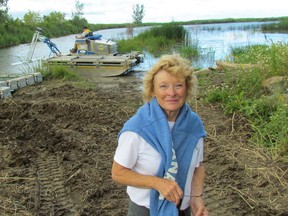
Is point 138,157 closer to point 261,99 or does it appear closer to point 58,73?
point 261,99

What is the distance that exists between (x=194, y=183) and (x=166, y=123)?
371 mm

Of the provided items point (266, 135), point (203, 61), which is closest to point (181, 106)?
point (266, 135)

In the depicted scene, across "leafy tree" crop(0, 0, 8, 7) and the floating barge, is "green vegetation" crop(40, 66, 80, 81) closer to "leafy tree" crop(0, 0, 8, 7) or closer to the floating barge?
the floating barge

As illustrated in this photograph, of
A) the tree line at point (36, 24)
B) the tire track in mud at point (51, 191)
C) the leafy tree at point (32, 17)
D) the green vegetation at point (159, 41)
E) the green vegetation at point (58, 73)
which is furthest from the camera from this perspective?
the leafy tree at point (32, 17)

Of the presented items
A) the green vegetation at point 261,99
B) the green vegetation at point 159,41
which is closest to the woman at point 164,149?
the green vegetation at point 261,99

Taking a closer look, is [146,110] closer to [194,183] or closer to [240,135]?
[194,183]

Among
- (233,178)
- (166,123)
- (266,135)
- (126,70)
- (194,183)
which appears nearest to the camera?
(166,123)

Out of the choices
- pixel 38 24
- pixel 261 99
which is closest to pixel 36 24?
pixel 38 24

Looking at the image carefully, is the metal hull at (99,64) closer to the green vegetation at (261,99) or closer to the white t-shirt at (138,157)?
the green vegetation at (261,99)

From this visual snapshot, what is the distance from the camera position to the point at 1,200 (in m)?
3.52

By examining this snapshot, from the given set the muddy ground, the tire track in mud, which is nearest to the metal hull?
the muddy ground

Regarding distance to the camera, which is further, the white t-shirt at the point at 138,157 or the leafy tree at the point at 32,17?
the leafy tree at the point at 32,17

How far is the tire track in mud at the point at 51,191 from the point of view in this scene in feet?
11.3

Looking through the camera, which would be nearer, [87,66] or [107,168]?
[107,168]
